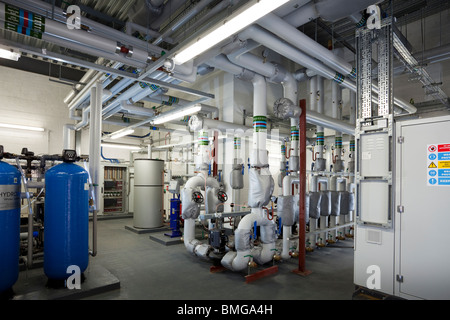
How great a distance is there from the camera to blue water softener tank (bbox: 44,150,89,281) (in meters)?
3.62

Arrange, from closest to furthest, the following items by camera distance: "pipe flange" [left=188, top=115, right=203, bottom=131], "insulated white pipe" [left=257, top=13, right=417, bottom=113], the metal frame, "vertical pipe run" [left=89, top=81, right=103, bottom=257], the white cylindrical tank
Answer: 1. "insulated white pipe" [left=257, top=13, right=417, bottom=113]
2. the metal frame
3. "vertical pipe run" [left=89, top=81, right=103, bottom=257]
4. "pipe flange" [left=188, top=115, right=203, bottom=131]
5. the white cylindrical tank

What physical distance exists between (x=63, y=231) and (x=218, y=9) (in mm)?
3817

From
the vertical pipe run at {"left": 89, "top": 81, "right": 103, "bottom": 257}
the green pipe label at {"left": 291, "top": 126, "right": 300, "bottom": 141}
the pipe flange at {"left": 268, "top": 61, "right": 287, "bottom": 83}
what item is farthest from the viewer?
the green pipe label at {"left": 291, "top": 126, "right": 300, "bottom": 141}

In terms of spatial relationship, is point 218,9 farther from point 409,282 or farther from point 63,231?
point 409,282

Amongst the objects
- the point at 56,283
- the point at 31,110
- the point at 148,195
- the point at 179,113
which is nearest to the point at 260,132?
the point at 179,113

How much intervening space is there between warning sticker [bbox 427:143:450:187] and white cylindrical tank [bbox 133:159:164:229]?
23.0 ft

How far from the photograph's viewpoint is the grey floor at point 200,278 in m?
3.73

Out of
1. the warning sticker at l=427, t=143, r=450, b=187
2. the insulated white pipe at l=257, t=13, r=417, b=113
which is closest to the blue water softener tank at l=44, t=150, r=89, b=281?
the insulated white pipe at l=257, t=13, r=417, b=113

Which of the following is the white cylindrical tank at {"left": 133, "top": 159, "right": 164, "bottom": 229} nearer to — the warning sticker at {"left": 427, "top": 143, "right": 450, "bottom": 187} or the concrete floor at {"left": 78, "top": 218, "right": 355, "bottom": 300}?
the concrete floor at {"left": 78, "top": 218, "right": 355, "bottom": 300}

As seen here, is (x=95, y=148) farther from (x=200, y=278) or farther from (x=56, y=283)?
(x=200, y=278)

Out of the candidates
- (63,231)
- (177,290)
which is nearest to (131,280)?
(177,290)

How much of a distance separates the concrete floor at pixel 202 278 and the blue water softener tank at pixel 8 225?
1.08 meters

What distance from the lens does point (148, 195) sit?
26.9 ft

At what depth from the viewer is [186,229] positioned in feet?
18.0
